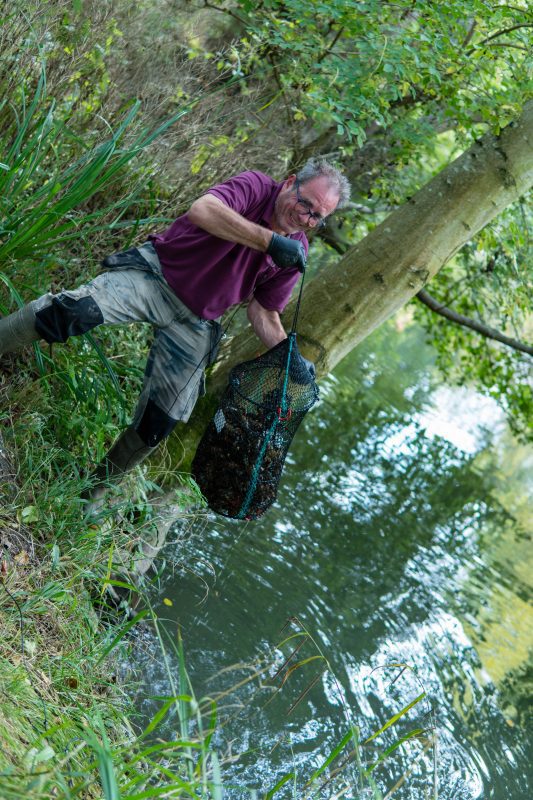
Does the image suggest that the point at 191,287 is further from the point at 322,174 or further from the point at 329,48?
the point at 329,48

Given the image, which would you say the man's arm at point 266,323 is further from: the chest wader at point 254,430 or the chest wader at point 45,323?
the chest wader at point 45,323

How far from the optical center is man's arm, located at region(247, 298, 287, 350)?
4066mm

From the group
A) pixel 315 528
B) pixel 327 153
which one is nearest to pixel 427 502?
pixel 315 528

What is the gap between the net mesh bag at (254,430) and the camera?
148 inches

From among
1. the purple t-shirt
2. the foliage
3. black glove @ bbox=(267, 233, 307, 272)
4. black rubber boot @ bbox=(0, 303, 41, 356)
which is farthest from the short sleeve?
the foliage

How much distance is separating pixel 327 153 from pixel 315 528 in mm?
2937

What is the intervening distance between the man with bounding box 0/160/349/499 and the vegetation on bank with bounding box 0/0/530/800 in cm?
28

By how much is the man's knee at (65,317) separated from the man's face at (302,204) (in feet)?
3.14

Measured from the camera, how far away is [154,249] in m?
3.83

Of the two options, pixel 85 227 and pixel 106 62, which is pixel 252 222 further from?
pixel 106 62

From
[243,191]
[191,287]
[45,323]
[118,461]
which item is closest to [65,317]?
[45,323]

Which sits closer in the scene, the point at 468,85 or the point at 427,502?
the point at 468,85

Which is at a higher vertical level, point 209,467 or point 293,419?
point 293,419

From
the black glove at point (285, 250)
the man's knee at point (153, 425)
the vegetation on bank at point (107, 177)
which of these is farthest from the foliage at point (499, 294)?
the man's knee at point (153, 425)
